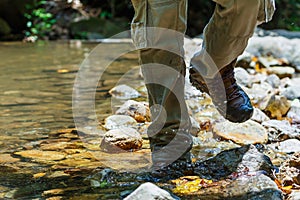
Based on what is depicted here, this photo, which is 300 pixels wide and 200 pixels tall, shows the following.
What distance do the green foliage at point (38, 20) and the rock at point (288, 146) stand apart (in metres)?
7.17

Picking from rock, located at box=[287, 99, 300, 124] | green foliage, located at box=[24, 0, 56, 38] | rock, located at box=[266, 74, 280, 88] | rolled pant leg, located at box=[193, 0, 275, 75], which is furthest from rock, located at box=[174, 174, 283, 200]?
green foliage, located at box=[24, 0, 56, 38]

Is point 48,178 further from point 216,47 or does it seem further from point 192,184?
point 216,47

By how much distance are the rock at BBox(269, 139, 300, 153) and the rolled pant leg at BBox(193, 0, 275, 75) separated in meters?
0.53

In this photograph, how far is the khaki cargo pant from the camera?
1855mm

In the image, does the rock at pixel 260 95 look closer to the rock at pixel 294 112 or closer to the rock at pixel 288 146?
the rock at pixel 294 112

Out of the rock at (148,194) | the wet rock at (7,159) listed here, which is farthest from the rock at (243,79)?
the rock at (148,194)

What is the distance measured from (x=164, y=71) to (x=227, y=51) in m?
0.28

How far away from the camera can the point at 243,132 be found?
2443 mm

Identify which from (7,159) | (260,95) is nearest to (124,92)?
(260,95)

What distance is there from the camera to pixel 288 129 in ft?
8.32

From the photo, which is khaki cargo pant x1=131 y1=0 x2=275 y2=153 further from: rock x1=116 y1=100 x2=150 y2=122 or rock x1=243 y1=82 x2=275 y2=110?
rock x1=243 y1=82 x2=275 y2=110

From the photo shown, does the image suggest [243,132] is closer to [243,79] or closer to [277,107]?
[277,107]

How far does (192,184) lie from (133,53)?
14.4ft

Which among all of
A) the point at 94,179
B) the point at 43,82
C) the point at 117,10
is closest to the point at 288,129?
the point at 94,179
